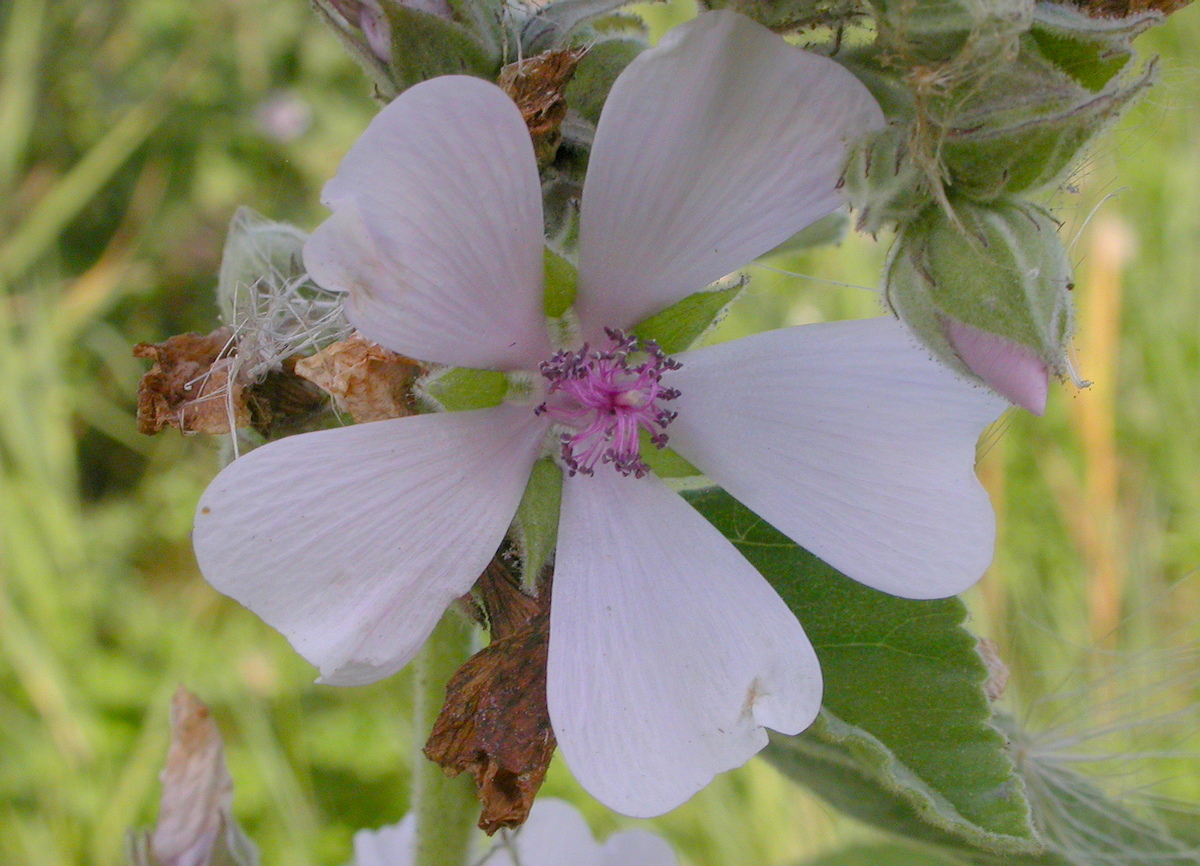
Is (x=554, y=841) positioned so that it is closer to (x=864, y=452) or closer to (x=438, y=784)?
(x=438, y=784)

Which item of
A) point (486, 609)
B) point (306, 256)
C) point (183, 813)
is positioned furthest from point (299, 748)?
point (306, 256)

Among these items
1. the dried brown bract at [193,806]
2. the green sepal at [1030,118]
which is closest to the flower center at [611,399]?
the green sepal at [1030,118]

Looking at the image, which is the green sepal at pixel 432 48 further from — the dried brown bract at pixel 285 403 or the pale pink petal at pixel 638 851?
the pale pink petal at pixel 638 851

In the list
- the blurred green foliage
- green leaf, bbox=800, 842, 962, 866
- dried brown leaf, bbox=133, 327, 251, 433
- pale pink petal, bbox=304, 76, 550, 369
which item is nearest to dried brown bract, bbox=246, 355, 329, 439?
dried brown leaf, bbox=133, 327, 251, 433

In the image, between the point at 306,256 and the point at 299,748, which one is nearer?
the point at 306,256

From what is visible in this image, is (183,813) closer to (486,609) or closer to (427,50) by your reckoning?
(486,609)
